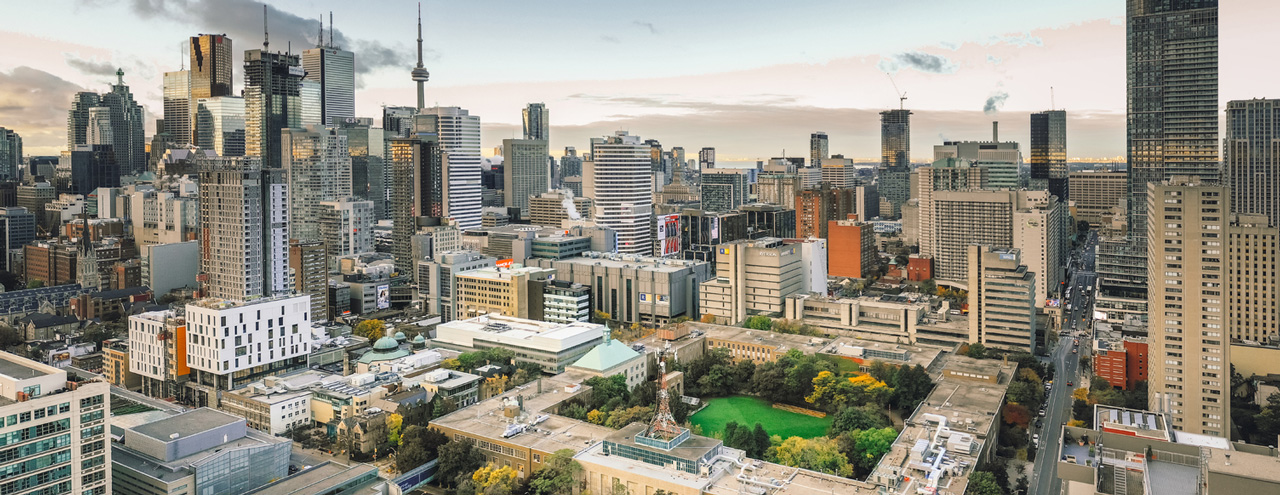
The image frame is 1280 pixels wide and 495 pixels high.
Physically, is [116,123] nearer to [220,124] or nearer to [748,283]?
[220,124]

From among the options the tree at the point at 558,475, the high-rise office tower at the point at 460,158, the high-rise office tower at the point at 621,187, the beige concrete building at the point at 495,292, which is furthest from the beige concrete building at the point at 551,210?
the tree at the point at 558,475

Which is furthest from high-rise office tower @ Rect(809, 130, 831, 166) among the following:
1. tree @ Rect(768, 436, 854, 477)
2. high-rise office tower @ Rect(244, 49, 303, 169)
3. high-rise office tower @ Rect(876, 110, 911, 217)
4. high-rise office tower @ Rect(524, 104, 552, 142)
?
tree @ Rect(768, 436, 854, 477)

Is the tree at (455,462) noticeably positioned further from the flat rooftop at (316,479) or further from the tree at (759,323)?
the tree at (759,323)

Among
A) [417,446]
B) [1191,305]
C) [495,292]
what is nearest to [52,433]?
[417,446]

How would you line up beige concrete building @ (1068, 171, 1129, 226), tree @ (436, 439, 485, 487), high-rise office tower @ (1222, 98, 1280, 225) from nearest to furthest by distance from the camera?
tree @ (436, 439, 485, 487)
high-rise office tower @ (1222, 98, 1280, 225)
beige concrete building @ (1068, 171, 1129, 226)

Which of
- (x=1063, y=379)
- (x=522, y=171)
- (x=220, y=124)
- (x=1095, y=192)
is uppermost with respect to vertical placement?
(x=220, y=124)

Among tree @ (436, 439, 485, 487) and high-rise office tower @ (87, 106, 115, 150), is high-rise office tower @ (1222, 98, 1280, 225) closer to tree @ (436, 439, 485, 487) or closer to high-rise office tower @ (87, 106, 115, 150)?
tree @ (436, 439, 485, 487)
